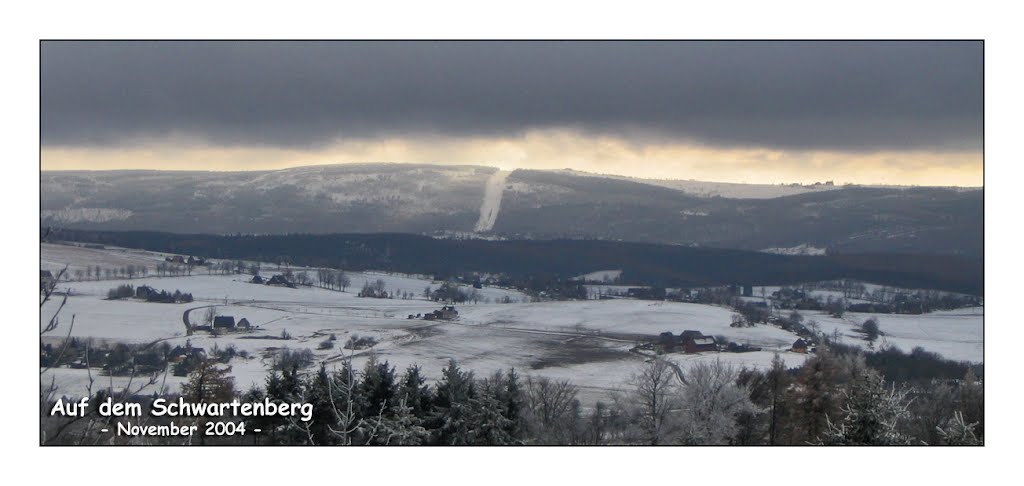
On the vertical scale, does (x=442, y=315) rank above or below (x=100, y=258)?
below

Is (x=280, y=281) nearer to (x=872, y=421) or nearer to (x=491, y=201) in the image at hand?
(x=491, y=201)

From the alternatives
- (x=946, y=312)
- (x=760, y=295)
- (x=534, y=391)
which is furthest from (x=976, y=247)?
(x=534, y=391)

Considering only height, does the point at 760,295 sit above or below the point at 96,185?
below

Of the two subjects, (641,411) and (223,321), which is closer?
(641,411)

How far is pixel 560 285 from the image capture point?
118 feet

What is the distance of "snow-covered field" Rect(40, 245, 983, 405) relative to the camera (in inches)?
1041

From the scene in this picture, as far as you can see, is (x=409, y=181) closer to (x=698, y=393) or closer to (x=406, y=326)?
(x=406, y=326)

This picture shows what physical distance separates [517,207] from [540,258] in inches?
104

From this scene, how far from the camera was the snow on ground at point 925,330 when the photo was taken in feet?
89.8

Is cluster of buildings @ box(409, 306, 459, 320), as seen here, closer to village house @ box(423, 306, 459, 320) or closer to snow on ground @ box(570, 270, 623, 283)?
village house @ box(423, 306, 459, 320)

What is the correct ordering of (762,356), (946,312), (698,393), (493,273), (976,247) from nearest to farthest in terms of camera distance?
(698,393) → (762,356) → (946,312) → (976,247) → (493,273)

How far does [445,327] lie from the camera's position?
32.0 m

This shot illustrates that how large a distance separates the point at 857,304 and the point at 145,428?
28.9 meters

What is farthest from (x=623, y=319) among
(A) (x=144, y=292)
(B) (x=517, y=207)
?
(A) (x=144, y=292)
